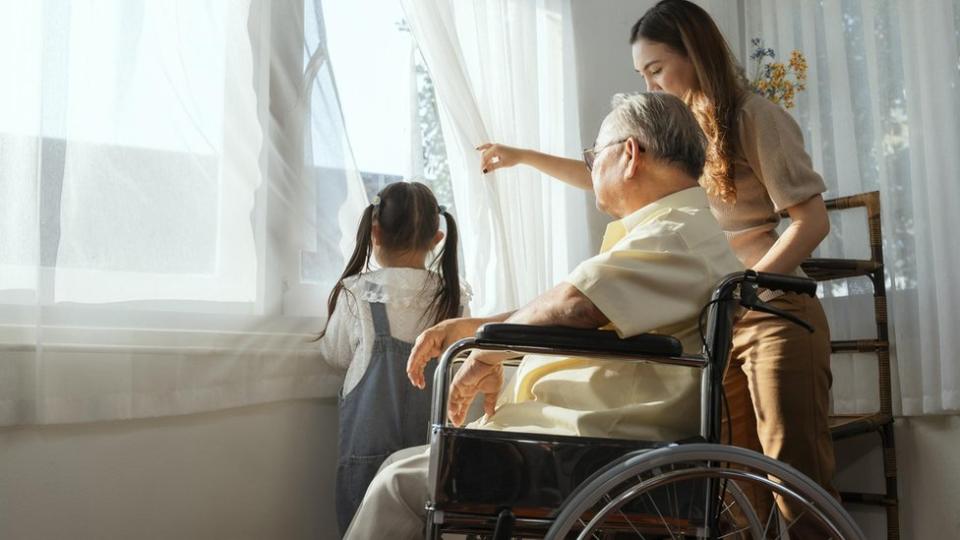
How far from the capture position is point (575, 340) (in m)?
1.29

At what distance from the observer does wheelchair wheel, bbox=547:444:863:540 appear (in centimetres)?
121

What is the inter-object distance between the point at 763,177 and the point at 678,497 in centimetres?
91

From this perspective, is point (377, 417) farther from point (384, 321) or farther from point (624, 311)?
point (624, 311)

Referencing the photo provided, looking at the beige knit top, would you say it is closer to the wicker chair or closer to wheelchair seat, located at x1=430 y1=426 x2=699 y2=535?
the wicker chair

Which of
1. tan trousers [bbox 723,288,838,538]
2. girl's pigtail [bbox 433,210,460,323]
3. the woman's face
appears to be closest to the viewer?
tan trousers [bbox 723,288,838,538]

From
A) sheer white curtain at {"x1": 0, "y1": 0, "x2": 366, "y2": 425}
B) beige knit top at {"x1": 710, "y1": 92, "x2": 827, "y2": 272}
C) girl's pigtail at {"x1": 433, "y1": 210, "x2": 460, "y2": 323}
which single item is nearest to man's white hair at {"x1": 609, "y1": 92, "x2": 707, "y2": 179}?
beige knit top at {"x1": 710, "y1": 92, "x2": 827, "y2": 272}

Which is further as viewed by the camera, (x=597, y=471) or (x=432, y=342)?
(x=432, y=342)

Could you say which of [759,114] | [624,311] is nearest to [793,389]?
[759,114]

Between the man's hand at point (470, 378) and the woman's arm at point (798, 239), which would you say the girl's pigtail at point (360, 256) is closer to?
the man's hand at point (470, 378)

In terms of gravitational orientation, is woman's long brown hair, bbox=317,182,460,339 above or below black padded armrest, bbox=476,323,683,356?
above

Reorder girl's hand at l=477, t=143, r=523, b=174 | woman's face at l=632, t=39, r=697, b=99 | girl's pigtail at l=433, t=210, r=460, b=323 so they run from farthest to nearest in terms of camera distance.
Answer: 1. girl's hand at l=477, t=143, r=523, b=174
2. girl's pigtail at l=433, t=210, r=460, b=323
3. woman's face at l=632, t=39, r=697, b=99

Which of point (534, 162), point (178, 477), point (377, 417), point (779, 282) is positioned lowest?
point (178, 477)

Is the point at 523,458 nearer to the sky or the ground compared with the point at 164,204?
nearer to the ground

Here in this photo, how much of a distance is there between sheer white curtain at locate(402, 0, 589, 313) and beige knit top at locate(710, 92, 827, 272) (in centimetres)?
75
